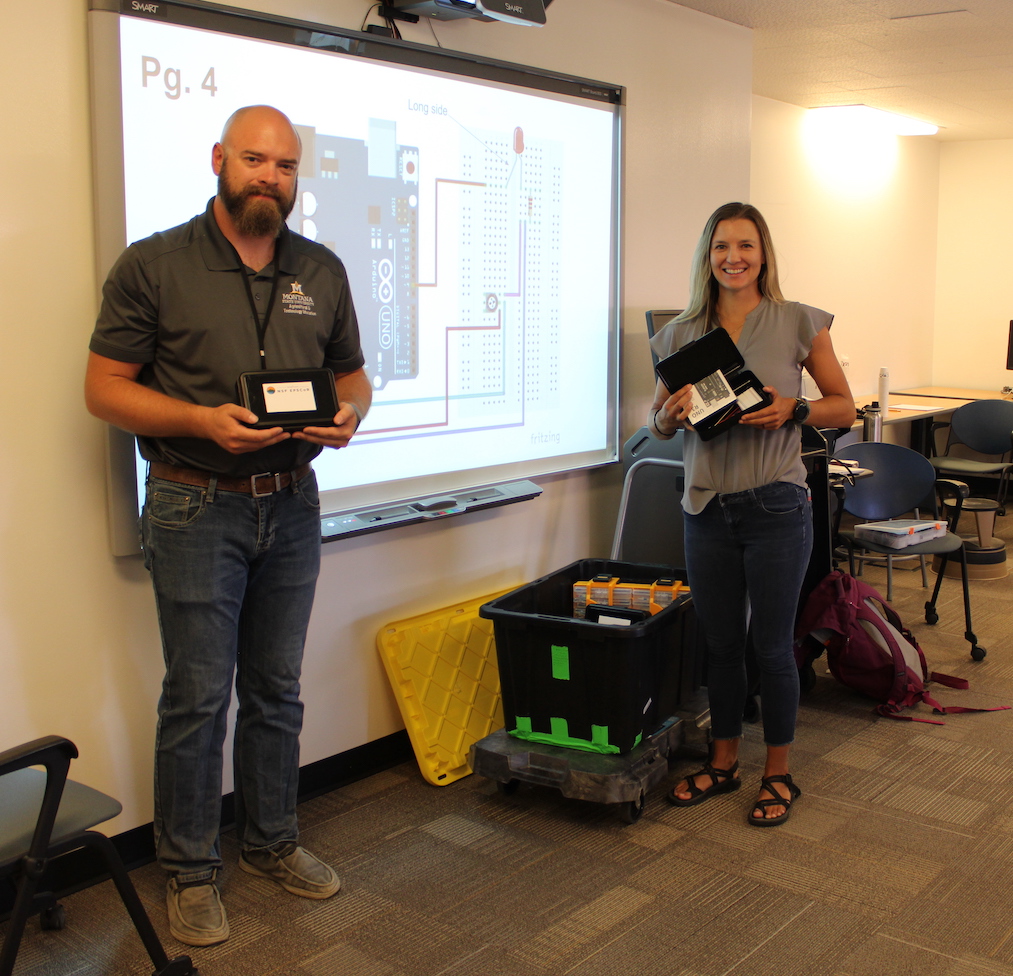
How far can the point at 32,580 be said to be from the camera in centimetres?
215

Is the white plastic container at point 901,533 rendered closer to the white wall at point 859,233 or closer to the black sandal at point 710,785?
the black sandal at point 710,785

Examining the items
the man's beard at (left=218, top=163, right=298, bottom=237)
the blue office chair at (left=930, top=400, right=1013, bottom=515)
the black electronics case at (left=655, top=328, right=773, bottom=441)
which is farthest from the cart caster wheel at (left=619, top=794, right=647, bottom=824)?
the blue office chair at (left=930, top=400, right=1013, bottom=515)

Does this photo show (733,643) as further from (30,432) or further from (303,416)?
(30,432)

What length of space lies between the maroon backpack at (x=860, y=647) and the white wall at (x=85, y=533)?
0.96 meters

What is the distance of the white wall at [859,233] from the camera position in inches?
229

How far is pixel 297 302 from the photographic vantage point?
212 cm

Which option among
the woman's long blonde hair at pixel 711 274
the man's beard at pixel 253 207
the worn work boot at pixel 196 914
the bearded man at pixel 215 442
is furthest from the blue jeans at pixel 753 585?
the worn work boot at pixel 196 914

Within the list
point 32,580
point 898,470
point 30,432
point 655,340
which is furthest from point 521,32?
point 898,470

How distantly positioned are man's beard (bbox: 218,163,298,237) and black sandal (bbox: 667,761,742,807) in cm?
180

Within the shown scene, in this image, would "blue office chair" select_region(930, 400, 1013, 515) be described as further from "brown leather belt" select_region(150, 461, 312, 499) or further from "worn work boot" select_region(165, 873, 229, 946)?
"worn work boot" select_region(165, 873, 229, 946)

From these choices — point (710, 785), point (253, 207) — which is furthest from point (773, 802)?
point (253, 207)

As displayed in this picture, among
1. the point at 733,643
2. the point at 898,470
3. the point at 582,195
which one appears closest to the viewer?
the point at 733,643

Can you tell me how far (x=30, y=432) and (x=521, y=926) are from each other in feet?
4.91

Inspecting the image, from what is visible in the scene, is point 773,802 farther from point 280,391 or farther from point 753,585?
point 280,391
